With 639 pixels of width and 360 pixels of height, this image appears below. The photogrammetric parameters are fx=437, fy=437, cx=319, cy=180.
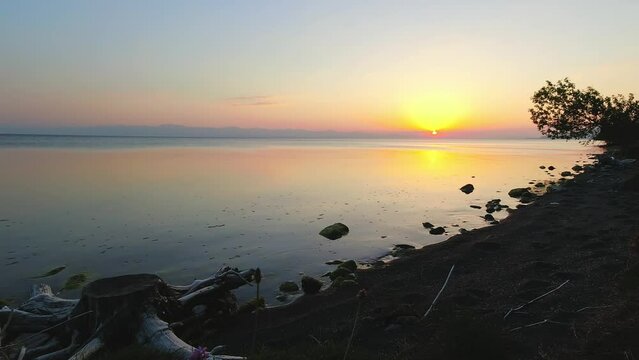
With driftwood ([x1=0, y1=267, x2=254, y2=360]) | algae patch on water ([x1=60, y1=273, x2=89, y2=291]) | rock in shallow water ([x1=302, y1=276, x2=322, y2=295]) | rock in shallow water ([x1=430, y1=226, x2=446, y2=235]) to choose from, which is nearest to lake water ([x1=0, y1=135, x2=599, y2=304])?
algae patch on water ([x1=60, y1=273, x2=89, y2=291])

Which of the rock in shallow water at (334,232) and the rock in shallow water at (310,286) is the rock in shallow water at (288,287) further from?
the rock in shallow water at (334,232)

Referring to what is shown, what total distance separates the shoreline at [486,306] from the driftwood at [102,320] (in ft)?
4.51

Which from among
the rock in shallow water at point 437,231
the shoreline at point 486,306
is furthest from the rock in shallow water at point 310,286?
the rock in shallow water at point 437,231

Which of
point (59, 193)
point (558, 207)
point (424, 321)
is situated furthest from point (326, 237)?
point (59, 193)

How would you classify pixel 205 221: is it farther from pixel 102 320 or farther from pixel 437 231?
pixel 102 320

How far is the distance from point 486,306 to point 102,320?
687 centimetres

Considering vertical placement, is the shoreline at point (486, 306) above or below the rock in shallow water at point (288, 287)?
above

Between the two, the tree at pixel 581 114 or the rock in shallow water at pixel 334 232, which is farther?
the tree at pixel 581 114

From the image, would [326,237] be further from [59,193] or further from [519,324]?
[59,193]

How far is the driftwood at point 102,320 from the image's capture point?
22.1 ft

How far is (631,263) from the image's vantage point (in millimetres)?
9297

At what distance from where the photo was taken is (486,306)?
8.46 metres

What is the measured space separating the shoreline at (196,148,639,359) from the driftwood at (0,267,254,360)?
1374 millimetres

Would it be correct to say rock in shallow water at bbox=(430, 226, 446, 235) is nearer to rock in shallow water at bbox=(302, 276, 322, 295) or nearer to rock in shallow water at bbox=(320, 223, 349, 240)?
rock in shallow water at bbox=(320, 223, 349, 240)
